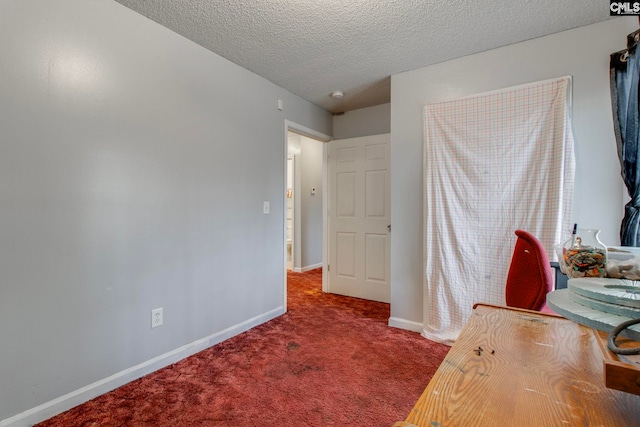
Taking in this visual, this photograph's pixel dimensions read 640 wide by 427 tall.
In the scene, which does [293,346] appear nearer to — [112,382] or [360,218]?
[112,382]

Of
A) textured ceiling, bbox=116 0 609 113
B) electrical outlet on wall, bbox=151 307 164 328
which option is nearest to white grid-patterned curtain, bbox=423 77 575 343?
textured ceiling, bbox=116 0 609 113

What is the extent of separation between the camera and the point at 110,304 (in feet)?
5.97

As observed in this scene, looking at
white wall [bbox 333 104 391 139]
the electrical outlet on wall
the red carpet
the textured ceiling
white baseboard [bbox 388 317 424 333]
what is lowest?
the red carpet

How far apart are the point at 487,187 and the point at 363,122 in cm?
182

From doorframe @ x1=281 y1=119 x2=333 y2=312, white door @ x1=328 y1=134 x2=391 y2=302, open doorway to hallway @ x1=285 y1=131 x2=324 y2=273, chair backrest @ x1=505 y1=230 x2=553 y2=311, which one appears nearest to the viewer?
chair backrest @ x1=505 y1=230 x2=553 y2=311

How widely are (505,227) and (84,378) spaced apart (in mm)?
2856

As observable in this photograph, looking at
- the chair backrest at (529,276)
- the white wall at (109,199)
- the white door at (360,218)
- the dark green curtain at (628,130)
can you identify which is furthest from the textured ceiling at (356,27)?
the chair backrest at (529,276)

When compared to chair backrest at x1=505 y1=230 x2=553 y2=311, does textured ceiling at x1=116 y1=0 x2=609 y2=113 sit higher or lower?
higher

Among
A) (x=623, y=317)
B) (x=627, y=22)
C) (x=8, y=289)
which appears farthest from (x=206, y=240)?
(x=627, y=22)

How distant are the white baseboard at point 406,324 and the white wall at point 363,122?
2068 millimetres

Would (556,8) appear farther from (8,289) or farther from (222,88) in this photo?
(8,289)

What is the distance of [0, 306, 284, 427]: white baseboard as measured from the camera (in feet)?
4.97

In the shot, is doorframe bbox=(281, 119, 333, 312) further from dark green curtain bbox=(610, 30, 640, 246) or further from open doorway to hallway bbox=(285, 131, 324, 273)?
dark green curtain bbox=(610, 30, 640, 246)

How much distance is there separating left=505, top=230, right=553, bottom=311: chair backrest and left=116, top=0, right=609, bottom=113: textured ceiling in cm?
145
